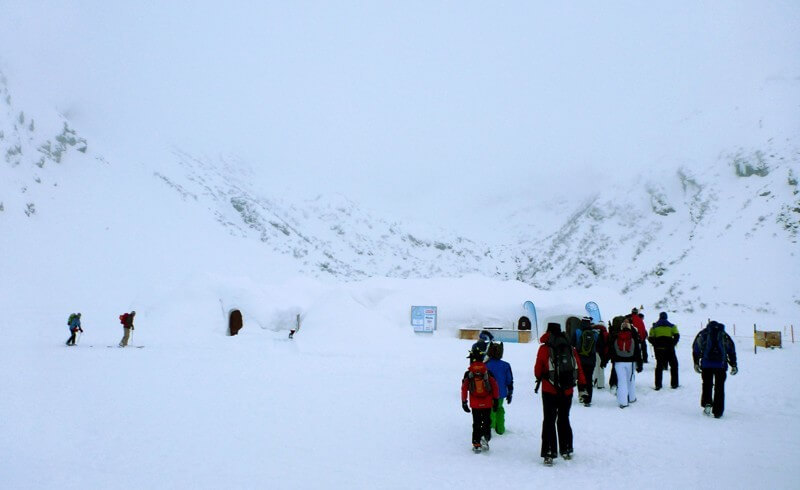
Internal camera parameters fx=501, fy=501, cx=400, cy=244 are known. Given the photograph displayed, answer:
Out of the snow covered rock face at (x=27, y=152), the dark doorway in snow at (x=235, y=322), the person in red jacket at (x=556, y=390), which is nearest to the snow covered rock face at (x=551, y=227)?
the snow covered rock face at (x=27, y=152)

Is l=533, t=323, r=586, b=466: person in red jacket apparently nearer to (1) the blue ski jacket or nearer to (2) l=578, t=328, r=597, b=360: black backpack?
(1) the blue ski jacket

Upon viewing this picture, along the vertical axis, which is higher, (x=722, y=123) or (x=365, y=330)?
(x=722, y=123)

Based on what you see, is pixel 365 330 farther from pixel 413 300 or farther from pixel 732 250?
pixel 732 250

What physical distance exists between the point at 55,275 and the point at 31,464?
3168 centimetres

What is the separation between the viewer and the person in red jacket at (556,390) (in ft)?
21.4

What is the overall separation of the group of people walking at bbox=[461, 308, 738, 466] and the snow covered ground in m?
0.35

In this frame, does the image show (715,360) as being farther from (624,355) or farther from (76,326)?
(76,326)

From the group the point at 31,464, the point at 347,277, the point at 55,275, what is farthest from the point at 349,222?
the point at 31,464

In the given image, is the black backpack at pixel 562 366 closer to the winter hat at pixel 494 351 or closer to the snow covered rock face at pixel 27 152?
the winter hat at pixel 494 351

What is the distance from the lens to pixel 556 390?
21.5 feet

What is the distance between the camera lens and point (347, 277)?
64500 millimetres

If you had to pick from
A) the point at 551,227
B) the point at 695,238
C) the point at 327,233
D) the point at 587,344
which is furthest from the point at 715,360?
the point at 551,227

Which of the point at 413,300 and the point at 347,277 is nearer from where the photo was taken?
the point at 413,300

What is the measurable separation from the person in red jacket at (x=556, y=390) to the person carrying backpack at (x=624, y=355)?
148 inches
